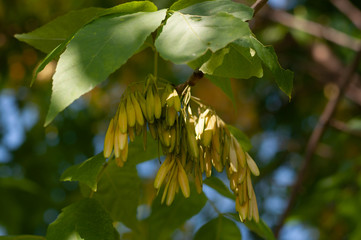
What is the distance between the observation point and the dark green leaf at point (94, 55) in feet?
2.54

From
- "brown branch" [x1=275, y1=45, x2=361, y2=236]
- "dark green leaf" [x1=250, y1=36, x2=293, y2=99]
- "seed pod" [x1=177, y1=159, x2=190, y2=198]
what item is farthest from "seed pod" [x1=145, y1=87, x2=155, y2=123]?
"brown branch" [x1=275, y1=45, x2=361, y2=236]

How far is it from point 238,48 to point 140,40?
0.29m

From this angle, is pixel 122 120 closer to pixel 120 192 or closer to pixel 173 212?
pixel 120 192

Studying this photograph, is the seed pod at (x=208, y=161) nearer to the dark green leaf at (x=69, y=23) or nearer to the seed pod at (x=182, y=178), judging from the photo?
the seed pod at (x=182, y=178)

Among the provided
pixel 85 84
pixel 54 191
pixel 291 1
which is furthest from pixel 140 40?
pixel 291 1

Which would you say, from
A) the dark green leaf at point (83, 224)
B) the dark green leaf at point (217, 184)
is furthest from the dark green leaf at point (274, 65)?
the dark green leaf at point (83, 224)

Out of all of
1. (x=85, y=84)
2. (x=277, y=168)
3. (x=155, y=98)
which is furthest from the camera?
(x=277, y=168)

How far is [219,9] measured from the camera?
94cm

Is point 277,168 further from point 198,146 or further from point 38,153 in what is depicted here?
point 198,146

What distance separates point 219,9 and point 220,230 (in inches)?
26.5

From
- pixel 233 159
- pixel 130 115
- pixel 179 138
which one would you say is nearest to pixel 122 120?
pixel 130 115

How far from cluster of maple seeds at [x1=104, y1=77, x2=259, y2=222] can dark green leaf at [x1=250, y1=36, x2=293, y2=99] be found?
16cm

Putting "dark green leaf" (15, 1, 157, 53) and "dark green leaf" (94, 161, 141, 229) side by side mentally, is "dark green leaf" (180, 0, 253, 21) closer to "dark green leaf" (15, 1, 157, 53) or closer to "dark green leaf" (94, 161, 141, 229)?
"dark green leaf" (15, 1, 157, 53)

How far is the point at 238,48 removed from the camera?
40.9 inches
